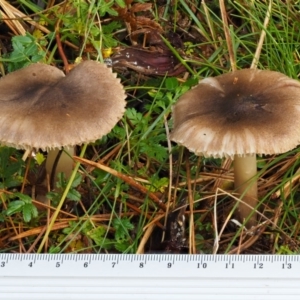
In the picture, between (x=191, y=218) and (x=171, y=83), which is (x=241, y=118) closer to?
(x=191, y=218)

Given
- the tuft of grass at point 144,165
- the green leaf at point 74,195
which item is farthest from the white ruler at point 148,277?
the green leaf at point 74,195

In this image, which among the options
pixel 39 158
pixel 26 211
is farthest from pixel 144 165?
pixel 26 211

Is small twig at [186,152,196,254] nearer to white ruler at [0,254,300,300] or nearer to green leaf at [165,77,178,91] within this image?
white ruler at [0,254,300,300]

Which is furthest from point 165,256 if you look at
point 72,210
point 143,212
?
point 72,210

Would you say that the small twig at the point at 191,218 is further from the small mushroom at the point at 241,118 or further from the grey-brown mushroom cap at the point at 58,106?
the grey-brown mushroom cap at the point at 58,106

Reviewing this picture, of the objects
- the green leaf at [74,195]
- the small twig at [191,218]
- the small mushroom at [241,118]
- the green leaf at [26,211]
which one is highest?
the small mushroom at [241,118]

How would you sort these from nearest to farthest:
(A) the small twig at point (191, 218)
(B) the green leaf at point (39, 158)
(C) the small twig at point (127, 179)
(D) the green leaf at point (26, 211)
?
(D) the green leaf at point (26, 211)
(A) the small twig at point (191, 218)
(C) the small twig at point (127, 179)
(B) the green leaf at point (39, 158)

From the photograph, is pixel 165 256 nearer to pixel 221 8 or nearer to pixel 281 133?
pixel 281 133
